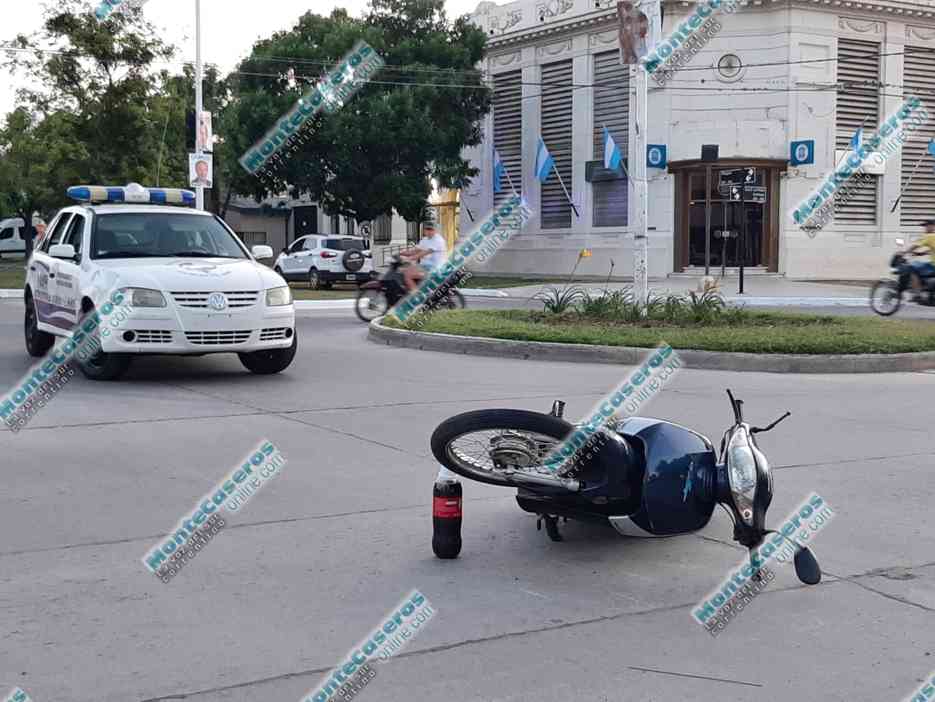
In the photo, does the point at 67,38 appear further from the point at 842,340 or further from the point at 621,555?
the point at 621,555

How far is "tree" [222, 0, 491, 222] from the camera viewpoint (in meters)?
38.8

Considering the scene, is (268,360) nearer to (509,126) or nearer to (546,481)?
(546,481)

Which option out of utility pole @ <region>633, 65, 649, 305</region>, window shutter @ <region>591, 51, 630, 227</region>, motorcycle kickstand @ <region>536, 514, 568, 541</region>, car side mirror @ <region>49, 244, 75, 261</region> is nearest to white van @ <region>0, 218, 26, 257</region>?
window shutter @ <region>591, 51, 630, 227</region>

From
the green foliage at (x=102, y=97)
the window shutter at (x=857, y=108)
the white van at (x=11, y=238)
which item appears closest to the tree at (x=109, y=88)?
the green foliage at (x=102, y=97)

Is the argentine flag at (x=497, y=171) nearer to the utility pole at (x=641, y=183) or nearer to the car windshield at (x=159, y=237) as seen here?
the utility pole at (x=641, y=183)

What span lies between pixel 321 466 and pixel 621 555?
2.54 metres

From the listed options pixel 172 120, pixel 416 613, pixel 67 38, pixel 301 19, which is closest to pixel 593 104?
pixel 301 19

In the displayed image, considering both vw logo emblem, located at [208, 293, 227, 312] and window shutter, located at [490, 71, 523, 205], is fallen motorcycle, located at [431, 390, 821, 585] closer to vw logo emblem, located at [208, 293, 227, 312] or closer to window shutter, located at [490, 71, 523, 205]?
vw logo emblem, located at [208, 293, 227, 312]

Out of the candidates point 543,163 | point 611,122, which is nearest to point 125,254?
point 543,163

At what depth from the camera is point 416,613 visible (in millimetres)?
4684

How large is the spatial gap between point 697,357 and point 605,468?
326 inches

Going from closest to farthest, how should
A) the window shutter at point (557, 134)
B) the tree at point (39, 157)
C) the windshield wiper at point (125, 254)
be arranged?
the windshield wiper at point (125, 254), the tree at point (39, 157), the window shutter at point (557, 134)

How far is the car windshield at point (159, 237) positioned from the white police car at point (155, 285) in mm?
10

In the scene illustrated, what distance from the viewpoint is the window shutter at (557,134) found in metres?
40.5
